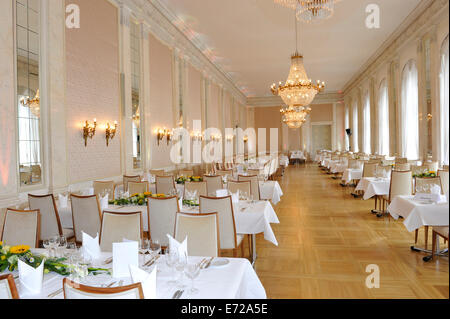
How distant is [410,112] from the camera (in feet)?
37.9

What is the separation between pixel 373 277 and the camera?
12.1ft

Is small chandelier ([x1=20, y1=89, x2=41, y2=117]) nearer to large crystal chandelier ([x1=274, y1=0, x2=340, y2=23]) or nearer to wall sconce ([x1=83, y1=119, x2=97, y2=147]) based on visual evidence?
wall sconce ([x1=83, y1=119, x2=97, y2=147])

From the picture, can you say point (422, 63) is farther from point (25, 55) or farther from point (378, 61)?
point (25, 55)

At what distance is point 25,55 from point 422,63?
9.88 metres

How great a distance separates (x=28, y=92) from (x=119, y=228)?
3071mm

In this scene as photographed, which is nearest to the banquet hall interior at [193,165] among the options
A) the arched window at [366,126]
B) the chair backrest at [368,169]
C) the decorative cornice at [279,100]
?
the chair backrest at [368,169]

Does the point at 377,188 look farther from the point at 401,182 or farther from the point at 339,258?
the point at 339,258

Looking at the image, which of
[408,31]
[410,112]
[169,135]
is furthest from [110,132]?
[410,112]

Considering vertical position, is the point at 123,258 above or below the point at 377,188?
above

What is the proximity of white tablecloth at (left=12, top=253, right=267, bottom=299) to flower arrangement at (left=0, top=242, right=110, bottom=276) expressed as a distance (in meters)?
0.04

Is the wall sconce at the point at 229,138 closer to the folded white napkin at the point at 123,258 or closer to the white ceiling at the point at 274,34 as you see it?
the white ceiling at the point at 274,34

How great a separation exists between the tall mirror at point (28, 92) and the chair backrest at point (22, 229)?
1.59 meters

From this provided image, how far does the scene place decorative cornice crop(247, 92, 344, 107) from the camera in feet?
74.4
